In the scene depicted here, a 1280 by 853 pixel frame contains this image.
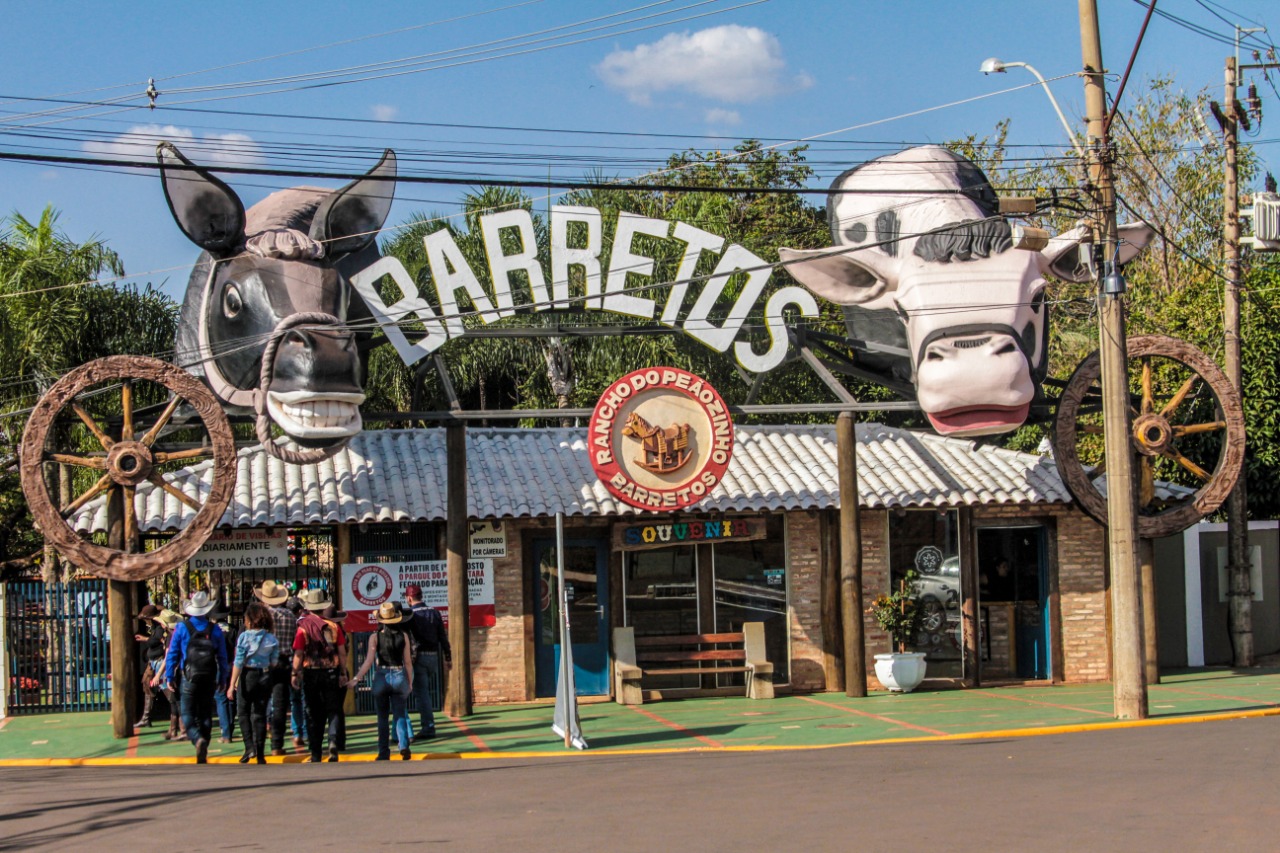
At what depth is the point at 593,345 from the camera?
110ft

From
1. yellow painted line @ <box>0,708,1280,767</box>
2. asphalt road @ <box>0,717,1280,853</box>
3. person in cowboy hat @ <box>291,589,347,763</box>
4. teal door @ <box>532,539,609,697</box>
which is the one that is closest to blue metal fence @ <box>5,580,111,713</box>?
yellow painted line @ <box>0,708,1280,767</box>

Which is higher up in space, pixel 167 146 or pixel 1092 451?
pixel 167 146

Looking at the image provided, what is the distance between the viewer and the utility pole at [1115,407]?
1522 centimetres

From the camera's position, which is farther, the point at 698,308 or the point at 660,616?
the point at 660,616

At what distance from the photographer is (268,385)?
16.8 meters

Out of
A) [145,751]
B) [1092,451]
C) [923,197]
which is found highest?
[923,197]

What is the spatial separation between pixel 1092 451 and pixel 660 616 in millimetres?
14160

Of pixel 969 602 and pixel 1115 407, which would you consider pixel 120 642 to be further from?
pixel 1115 407

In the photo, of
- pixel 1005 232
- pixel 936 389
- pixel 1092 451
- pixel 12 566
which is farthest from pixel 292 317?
pixel 1092 451

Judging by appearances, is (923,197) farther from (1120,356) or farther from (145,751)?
(145,751)

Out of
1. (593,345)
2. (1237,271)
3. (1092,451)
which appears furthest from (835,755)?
(593,345)

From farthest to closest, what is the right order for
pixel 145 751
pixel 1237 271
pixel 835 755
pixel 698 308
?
1. pixel 1237 271
2. pixel 698 308
3. pixel 145 751
4. pixel 835 755

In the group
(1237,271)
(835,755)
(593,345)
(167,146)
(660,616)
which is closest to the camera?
(835,755)

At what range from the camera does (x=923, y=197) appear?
18594 millimetres
